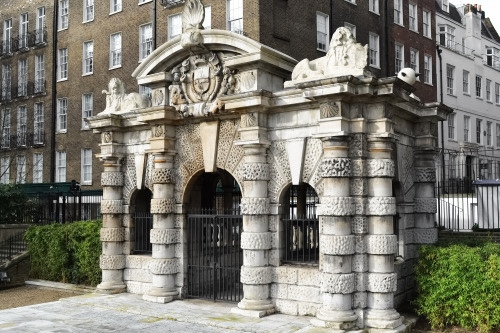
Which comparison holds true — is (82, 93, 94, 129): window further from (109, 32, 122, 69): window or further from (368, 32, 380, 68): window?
(368, 32, 380, 68): window

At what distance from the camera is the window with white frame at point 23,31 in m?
34.1

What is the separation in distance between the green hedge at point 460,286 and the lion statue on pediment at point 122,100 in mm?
8295

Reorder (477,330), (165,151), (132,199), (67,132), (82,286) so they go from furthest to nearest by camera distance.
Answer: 1. (67,132)
2. (82,286)
3. (132,199)
4. (165,151)
5. (477,330)

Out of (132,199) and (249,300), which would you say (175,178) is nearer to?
(132,199)

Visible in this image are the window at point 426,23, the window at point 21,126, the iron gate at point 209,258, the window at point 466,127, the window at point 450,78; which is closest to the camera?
the iron gate at point 209,258

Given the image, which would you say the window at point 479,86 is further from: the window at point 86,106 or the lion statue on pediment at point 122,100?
the lion statue on pediment at point 122,100

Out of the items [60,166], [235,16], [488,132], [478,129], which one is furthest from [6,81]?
[488,132]

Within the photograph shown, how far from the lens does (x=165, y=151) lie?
1337 cm

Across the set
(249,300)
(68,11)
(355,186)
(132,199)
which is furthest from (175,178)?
(68,11)

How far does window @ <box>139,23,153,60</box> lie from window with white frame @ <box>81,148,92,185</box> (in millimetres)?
6645

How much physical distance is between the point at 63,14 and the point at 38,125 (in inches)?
274

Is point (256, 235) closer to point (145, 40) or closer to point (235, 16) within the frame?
point (235, 16)

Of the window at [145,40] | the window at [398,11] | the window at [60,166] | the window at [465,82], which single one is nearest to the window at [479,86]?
the window at [465,82]

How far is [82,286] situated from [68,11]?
801 inches
